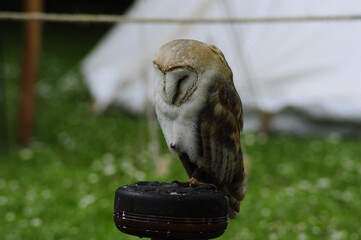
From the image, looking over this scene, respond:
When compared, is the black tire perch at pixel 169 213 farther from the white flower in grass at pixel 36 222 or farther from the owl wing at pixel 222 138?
the white flower in grass at pixel 36 222

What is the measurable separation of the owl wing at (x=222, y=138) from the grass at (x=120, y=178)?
5.61 feet

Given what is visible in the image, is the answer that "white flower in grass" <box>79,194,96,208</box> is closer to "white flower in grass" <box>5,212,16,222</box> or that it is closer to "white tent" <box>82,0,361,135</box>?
"white flower in grass" <box>5,212,16,222</box>

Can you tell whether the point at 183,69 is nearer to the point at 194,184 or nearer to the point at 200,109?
the point at 200,109

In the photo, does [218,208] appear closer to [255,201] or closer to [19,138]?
[255,201]

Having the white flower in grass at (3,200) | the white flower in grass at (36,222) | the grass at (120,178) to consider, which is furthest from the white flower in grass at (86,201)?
the white flower in grass at (3,200)

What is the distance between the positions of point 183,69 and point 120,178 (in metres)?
3.40

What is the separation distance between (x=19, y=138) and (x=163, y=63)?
4.43 meters

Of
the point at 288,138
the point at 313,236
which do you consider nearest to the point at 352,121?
the point at 288,138

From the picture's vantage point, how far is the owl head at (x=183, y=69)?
5.52 ft

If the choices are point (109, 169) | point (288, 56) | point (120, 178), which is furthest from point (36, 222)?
point (288, 56)

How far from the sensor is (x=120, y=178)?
196 inches

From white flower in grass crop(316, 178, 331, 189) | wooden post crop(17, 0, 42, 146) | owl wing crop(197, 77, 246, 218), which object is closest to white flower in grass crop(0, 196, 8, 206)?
wooden post crop(17, 0, 42, 146)

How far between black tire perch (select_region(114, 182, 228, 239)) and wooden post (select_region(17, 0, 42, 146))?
409cm

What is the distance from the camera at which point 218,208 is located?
174 centimetres
